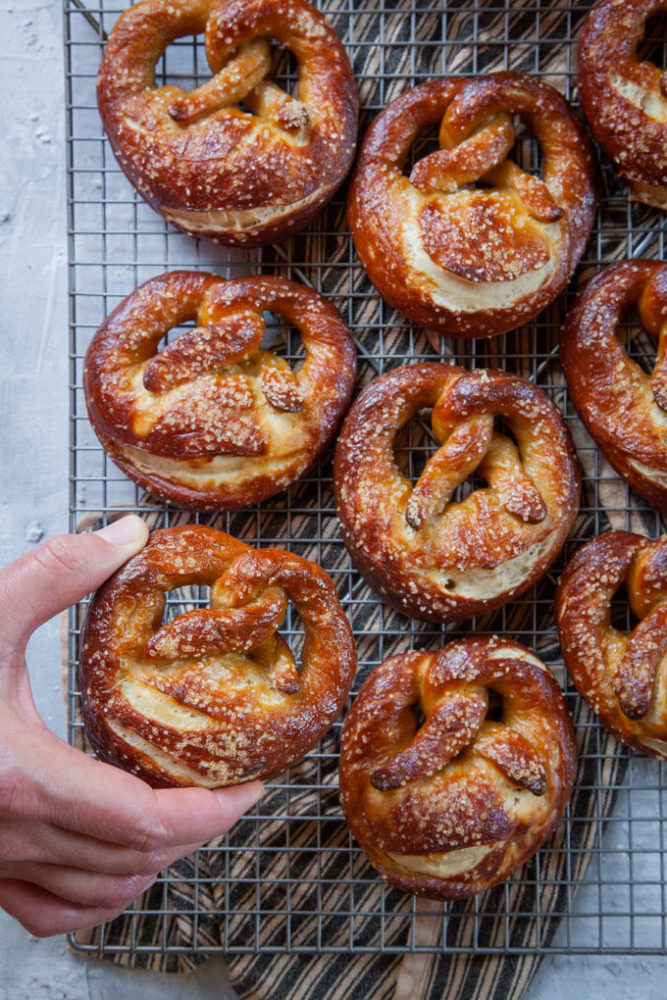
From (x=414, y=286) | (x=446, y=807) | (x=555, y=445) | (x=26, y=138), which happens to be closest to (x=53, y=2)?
(x=26, y=138)

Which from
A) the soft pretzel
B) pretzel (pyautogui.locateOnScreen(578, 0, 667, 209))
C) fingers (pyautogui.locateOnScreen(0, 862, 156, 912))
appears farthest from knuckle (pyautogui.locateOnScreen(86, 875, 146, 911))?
pretzel (pyautogui.locateOnScreen(578, 0, 667, 209))

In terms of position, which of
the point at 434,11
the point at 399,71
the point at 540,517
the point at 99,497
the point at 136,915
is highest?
the point at 434,11

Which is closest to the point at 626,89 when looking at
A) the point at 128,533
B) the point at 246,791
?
the point at 128,533

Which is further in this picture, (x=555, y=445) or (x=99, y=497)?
(x=99, y=497)

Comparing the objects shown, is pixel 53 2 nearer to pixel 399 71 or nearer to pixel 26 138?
pixel 26 138

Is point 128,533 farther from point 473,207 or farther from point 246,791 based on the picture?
point 473,207
